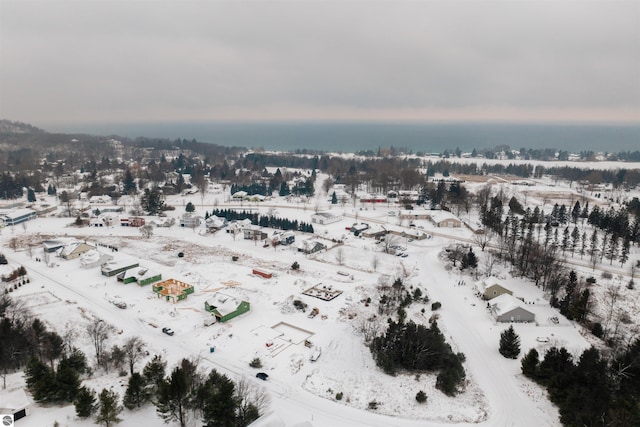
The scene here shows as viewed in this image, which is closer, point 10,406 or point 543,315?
point 10,406

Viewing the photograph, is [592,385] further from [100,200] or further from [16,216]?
[100,200]

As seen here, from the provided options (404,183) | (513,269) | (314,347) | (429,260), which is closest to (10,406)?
(314,347)

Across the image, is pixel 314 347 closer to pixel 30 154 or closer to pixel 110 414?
pixel 110 414

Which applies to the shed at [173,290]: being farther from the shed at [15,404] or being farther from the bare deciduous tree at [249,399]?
the shed at [15,404]

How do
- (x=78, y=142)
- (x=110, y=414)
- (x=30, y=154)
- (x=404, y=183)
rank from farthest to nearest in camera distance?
(x=78, y=142), (x=30, y=154), (x=404, y=183), (x=110, y=414)

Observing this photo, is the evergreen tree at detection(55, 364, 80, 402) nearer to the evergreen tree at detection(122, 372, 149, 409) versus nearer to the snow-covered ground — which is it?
the snow-covered ground

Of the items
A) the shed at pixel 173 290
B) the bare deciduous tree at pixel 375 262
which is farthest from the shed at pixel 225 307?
the bare deciduous tree at pixel 375 262
